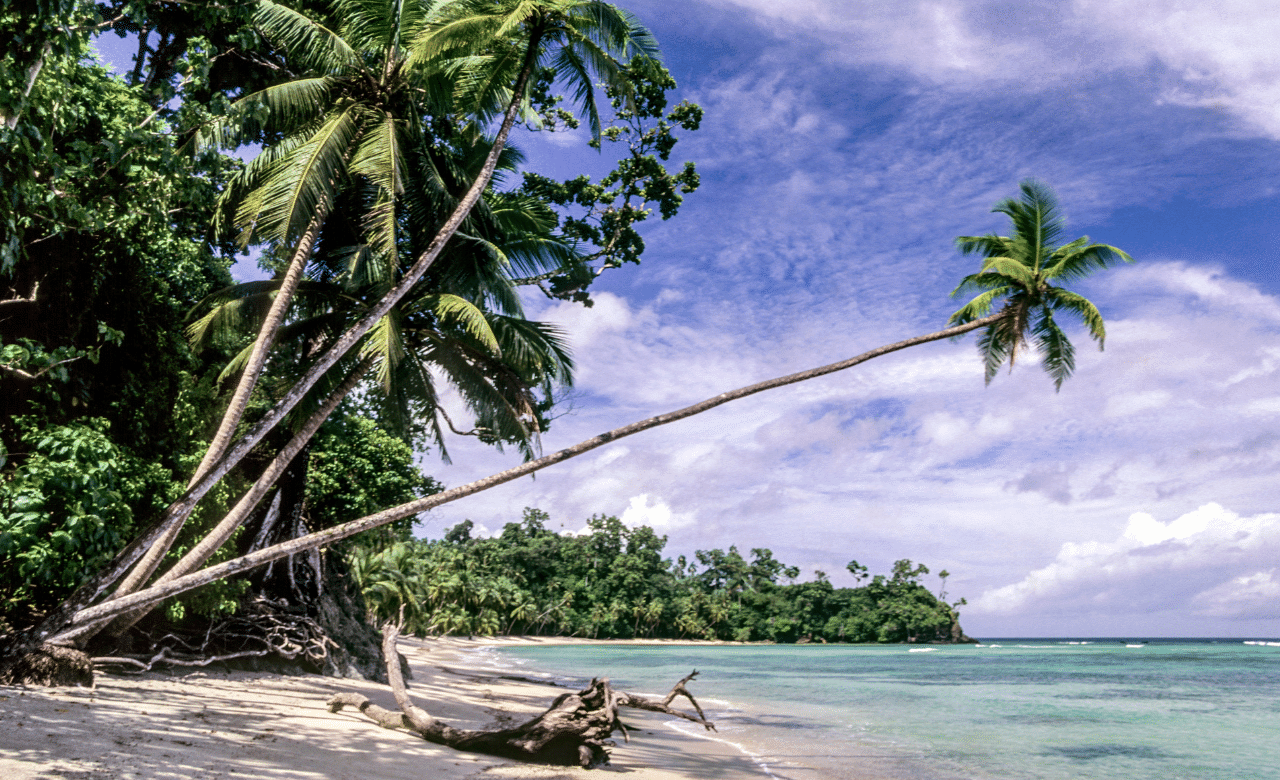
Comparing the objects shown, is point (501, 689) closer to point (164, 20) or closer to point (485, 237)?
point (485, 237)

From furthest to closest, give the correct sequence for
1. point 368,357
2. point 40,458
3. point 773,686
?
point 773,686 < point 368,357 < point 40,458

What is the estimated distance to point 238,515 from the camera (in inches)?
314

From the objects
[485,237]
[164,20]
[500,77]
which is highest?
[164,20]

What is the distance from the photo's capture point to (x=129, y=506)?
28.4 feet

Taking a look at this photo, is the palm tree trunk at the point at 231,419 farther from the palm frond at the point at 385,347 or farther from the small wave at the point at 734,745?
the small wave at the point at 734,745

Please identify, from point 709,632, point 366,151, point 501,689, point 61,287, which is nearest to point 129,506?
point 61,287

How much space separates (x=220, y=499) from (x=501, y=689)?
9279 mm

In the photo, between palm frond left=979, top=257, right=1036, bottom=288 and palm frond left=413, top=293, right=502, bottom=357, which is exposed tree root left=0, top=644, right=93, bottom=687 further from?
palm frond left=979, top=257, right=1036, bottom=288

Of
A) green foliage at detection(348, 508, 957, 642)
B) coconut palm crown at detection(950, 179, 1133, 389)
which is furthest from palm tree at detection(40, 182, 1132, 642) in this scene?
green foliage at detection(348, 508, 957, 642)

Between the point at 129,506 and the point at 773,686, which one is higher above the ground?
the point at 129,506

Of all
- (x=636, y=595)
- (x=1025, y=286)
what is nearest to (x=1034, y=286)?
(x=1025, y=286)

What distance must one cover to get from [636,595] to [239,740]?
6278 cm

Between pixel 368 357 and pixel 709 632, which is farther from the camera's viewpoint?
pixel 709 632

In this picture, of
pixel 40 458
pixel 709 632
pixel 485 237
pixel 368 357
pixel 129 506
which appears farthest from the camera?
pixel 709 632
